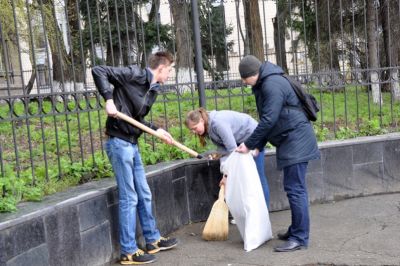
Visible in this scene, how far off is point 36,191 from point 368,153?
12.4ft

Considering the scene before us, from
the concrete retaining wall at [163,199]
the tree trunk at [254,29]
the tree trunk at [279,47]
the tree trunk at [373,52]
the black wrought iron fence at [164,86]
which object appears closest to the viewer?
the concrete retaining wall at [163,199]

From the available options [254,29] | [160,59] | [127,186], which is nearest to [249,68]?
[160,59]

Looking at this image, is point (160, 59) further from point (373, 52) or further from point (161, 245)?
point (373, 52)

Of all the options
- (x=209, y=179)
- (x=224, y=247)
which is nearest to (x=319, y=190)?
(x=209, y=179)

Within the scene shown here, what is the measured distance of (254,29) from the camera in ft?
24.6

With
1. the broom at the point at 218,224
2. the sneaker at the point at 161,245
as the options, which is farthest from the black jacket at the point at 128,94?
the broom at the point at 218,224

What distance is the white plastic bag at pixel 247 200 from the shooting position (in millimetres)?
4520

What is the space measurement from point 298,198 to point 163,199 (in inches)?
52.2

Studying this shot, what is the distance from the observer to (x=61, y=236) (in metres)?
3.83

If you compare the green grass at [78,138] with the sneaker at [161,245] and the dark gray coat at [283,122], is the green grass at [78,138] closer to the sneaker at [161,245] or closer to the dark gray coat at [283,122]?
the sneaker at [161,245]

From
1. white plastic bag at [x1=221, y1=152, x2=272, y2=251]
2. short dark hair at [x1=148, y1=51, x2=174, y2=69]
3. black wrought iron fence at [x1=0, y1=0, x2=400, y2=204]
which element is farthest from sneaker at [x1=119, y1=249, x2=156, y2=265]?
short dark hair at [x1=148, y1=51, x2=174, y2=69]

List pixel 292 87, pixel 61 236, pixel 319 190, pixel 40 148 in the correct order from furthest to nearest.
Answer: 1. pixel 40 148
2. pixel 319 190
3. pixel 292 87
4. pixel 61 236

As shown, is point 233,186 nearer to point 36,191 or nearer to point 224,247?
point 224,247

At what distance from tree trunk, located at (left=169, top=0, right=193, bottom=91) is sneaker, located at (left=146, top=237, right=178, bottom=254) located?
1823 millimetres
